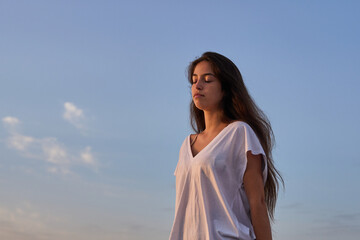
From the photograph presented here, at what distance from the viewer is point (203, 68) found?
187 inches

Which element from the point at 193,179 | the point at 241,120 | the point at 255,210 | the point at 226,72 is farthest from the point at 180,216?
the point at 226,72

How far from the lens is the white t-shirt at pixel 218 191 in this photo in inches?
164

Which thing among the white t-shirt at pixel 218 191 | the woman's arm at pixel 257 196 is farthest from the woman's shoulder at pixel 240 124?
the woman's arm at pixel 257 196

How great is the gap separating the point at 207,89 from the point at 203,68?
0.23 meters

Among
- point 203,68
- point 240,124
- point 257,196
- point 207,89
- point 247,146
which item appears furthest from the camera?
point 203,68

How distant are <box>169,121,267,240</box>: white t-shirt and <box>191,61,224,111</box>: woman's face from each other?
1.01ft

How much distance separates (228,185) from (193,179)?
32cm

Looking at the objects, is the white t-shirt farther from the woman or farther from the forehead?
the forehead

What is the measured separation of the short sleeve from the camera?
14.1 ft

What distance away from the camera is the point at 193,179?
14.5ft

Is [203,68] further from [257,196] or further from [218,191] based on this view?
[257,196]

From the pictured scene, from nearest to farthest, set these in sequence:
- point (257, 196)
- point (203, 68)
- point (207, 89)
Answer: point (257, 196)
point (207, 89)
point (203, 68)

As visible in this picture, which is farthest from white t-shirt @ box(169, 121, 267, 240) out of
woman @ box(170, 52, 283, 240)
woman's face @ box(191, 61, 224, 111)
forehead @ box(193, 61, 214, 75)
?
forehead @ box(193, 61, 214, 75)

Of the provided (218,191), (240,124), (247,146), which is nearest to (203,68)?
(240,124)
